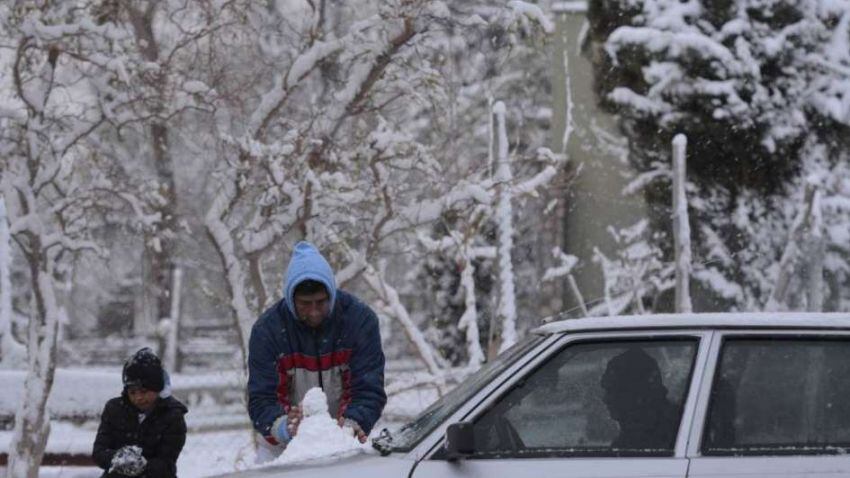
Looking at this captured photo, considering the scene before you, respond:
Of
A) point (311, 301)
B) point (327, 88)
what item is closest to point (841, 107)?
point (327, 88)

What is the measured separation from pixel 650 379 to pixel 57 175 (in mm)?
6428

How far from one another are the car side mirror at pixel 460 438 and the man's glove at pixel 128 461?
6.86ft

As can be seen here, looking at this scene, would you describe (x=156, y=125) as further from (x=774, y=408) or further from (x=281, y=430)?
(x=774, y=408)

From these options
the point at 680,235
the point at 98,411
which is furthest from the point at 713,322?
the point at 98,411

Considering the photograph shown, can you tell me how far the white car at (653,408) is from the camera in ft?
15.4

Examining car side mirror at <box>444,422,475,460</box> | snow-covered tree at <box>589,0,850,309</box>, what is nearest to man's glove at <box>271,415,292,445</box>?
car side mirror at <box>444,422,475,460</box>

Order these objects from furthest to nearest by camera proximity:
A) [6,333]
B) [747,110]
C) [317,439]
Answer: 1. [747,110]
2. [6,333]
3. [317,439]

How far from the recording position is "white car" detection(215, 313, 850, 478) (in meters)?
4.70

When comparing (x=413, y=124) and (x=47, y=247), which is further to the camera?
(x=413, y=124)

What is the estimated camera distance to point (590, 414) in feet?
16.0

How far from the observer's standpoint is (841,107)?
1648cm

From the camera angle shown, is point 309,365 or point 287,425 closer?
point 287,425

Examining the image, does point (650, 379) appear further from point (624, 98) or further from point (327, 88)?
point (624, 98)

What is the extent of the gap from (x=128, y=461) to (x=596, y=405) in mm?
2352
